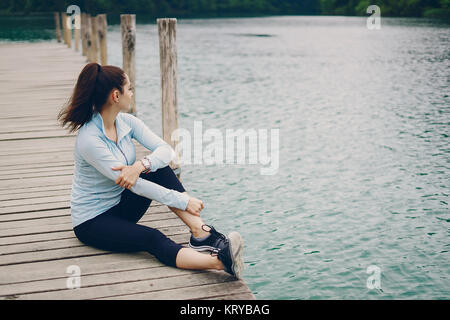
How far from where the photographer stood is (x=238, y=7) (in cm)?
9881

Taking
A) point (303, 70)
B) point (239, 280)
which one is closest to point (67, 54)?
point (303, 70)

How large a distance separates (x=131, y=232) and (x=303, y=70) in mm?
20281

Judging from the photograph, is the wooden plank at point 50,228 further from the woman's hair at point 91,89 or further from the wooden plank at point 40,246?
the woman's hair at point 91,89

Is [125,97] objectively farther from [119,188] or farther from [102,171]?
[119,188]

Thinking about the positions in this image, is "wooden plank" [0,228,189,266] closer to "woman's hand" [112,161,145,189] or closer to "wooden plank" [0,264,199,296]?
"wooden plank" [0,264,199,296]

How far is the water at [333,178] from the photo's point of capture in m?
5.84

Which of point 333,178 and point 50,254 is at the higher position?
point 50,254

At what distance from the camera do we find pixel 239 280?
3.31 metres

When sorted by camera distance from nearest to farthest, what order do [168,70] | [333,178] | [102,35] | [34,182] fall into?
1. [34,182]
2. [168,70]
3. [333,178]
4. [102,35]

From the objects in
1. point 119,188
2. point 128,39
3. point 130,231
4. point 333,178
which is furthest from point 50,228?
point 333,178

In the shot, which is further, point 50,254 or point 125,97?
point 50,254

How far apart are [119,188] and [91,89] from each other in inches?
29.9

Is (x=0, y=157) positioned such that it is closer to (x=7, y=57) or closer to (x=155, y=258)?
(x=155, y=258)

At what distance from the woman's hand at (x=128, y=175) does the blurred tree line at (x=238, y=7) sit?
160ft
